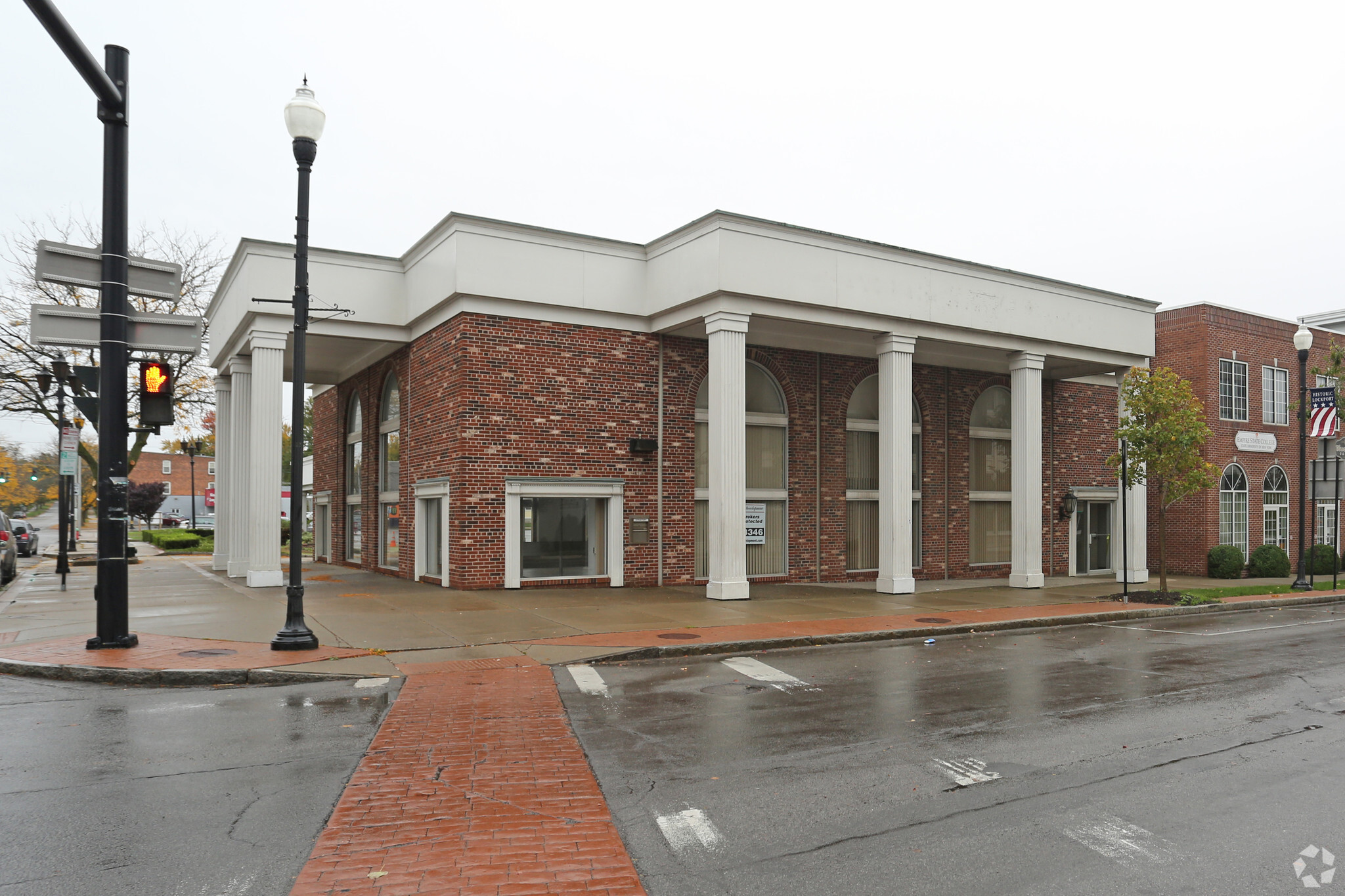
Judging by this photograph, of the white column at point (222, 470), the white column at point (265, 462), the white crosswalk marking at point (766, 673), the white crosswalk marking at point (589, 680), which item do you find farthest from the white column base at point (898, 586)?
the white column at point (222, 470)

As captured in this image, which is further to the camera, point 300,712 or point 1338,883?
point 300,712

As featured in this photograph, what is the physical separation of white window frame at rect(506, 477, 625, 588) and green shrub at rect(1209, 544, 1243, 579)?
1903 centimetres

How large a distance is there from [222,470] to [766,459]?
14.8 metres

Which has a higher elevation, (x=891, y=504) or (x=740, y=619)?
(x=891, y=504)

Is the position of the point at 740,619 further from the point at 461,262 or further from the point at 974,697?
the point at 461,262

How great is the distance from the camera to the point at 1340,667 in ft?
35.8

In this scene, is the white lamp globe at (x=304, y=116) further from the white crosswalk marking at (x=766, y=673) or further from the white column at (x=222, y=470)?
the white column at (x=222, y=470)

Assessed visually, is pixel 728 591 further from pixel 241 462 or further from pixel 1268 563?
pixel 1268 563

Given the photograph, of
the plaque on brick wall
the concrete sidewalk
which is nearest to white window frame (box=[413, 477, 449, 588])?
the concrete sidewalk

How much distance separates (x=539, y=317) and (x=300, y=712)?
11.6m

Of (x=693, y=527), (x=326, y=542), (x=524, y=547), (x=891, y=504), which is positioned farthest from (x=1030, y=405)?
(x=326, y=542)

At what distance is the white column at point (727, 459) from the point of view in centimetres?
1720

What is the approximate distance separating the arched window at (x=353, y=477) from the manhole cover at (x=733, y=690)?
18266 millimetres

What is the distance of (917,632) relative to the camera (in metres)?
14.0
